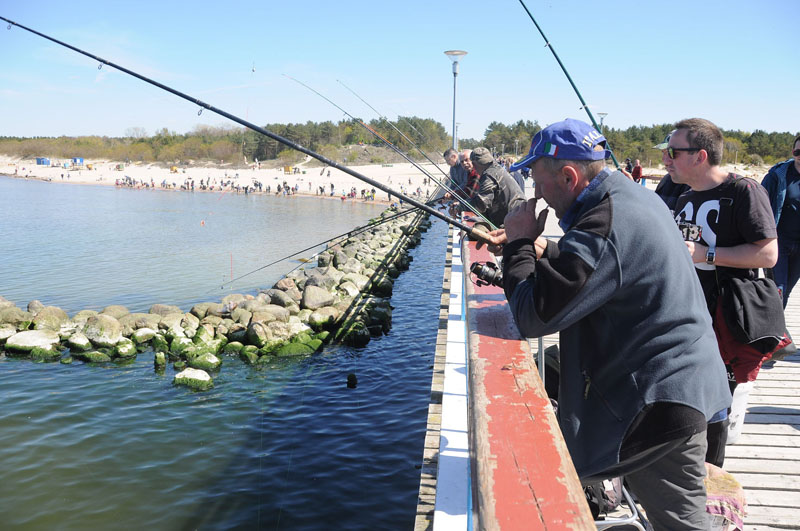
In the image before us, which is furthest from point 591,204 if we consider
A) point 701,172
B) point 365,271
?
point 365,271

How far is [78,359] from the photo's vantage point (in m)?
11.2

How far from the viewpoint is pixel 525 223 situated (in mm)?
2012

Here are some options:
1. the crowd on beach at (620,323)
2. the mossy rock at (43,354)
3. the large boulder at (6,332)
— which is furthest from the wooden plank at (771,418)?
the large boulder at (6,332)

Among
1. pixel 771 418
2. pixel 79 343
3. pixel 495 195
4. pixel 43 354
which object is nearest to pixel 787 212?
pixel 771 418

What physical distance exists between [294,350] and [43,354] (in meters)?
4.89

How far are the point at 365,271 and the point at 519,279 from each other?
14636mm

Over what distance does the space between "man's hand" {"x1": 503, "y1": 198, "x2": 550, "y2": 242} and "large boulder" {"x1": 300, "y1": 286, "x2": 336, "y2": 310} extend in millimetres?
10760

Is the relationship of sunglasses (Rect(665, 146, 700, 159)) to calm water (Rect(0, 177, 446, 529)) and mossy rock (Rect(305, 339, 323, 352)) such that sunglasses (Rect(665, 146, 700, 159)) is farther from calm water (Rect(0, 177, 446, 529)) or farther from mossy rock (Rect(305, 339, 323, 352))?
mossy rock (Rect(305, 339, 323, 352))

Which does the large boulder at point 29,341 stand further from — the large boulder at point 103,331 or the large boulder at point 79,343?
the large boulder at point 103,331

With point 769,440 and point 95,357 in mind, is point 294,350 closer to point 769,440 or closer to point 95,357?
point 95,357

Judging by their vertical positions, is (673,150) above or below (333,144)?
below

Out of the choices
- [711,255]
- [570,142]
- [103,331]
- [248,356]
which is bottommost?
[248,356]

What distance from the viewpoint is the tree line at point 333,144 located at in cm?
1553

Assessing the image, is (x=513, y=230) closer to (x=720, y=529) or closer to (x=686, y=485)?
(x=686, y=485)
